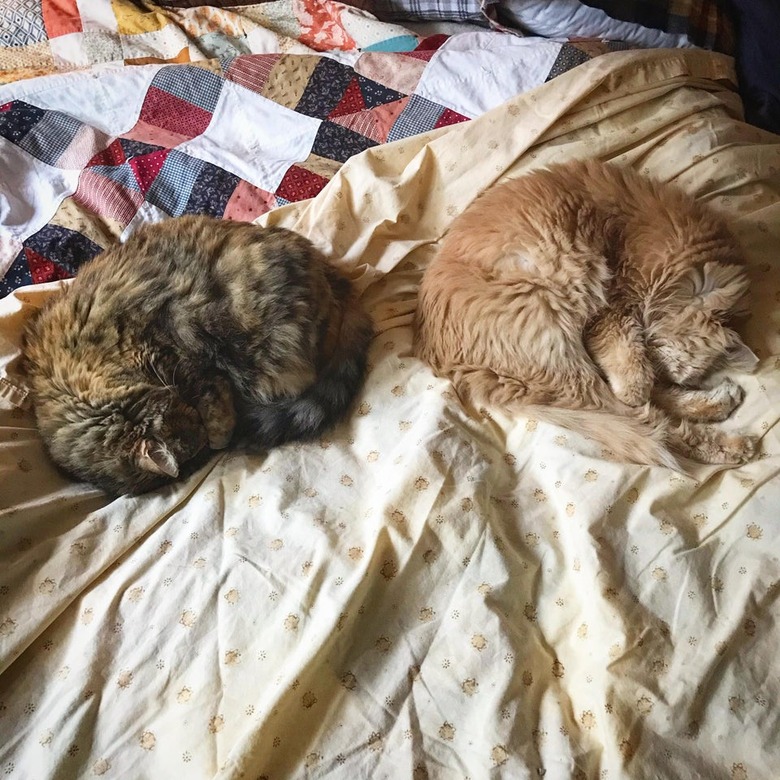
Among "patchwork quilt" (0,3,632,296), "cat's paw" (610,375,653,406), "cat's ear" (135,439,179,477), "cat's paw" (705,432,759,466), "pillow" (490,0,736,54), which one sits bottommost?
"cat's paw" (705,432,759,466)

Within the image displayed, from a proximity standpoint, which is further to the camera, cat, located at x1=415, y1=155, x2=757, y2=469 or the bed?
cat, located at x1=415, y1=155, x2=757, y2=469

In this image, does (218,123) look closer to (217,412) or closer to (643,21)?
(217,412)

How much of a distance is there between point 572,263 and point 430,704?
3.37 ft

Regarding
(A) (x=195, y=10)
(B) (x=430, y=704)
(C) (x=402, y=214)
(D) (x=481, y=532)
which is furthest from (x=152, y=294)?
(A) (x=195, y=10)

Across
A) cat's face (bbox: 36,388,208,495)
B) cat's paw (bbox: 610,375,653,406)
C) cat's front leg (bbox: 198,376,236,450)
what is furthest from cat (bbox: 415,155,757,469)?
cat's face (bbox: 36,388,208,495)

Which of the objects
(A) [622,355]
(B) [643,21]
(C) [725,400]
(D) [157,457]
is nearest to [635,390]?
(A) [622,355]

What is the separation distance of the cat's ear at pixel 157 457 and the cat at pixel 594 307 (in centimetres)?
66

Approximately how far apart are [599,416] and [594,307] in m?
0.27

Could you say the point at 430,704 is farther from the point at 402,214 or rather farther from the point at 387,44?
the point at 387,44

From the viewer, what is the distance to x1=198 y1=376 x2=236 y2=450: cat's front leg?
1.55 m

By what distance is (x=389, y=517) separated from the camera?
1362mm

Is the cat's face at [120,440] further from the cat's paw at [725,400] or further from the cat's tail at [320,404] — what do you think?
the cat's paw at [725,400]

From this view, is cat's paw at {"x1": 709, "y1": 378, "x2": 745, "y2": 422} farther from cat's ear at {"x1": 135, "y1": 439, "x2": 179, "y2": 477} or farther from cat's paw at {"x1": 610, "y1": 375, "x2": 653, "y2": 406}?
cat's ear at {"x1": 135, "y1": 439, "x2": 179, "y2": 477}

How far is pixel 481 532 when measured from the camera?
132 cm
